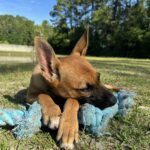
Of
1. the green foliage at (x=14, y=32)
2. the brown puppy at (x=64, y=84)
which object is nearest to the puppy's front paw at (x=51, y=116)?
the brown puppy at (x=64, y=84)

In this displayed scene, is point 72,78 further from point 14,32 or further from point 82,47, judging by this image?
point 14,32

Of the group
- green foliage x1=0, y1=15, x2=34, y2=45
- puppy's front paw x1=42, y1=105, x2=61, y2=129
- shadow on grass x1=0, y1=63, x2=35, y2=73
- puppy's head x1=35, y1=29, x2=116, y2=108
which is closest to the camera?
puppy's front paw x1=42, y1=105, x2=61, y2=129

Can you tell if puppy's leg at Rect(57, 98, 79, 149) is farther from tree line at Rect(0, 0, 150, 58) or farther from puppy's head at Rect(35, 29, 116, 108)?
A: tree line at Rect(0, 0, 150, 58)

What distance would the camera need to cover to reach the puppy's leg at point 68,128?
3.09 m

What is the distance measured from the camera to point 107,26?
57344 millimetres

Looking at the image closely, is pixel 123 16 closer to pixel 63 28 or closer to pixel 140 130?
pixel 63 28

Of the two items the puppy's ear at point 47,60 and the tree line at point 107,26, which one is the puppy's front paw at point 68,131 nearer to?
the puppy's ear at point 47,60

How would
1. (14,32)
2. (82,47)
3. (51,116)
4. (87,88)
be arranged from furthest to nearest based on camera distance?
(14,32) < (82,47) < (87,88) < (51,116)

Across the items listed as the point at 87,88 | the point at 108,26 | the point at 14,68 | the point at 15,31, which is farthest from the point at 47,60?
the point at 15,31

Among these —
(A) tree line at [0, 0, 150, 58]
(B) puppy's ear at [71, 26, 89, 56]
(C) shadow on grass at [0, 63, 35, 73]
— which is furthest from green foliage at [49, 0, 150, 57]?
(B) puppy's ear at [71, 26, 89, 56]

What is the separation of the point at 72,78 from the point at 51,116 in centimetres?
92

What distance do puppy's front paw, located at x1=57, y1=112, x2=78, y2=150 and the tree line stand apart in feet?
154

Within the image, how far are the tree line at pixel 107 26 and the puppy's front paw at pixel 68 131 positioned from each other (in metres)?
47.1

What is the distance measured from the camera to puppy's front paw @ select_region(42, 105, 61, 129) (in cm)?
332
